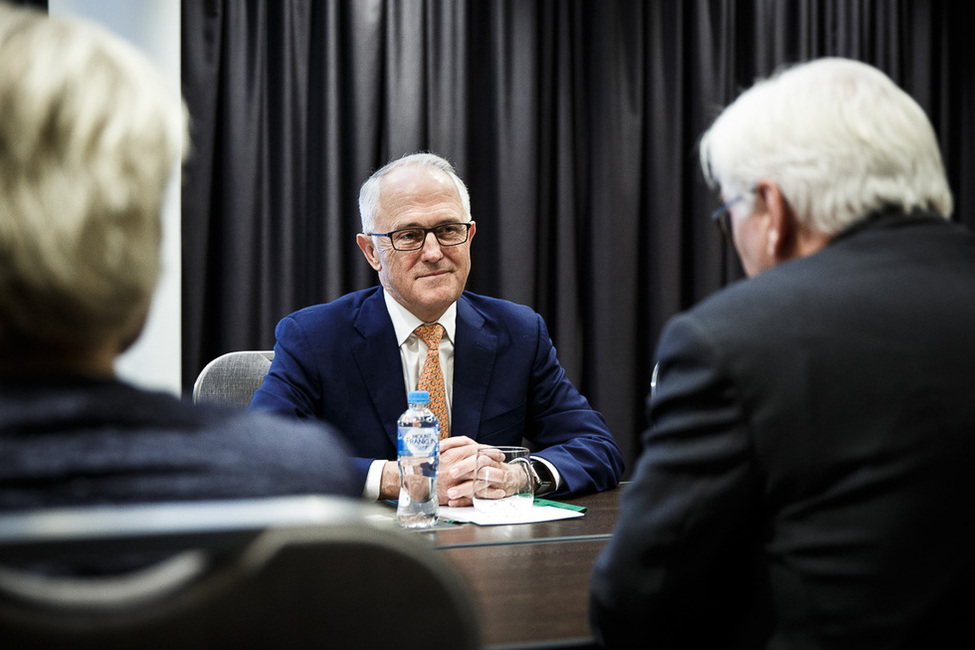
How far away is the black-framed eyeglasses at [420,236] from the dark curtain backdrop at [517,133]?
3.65ft

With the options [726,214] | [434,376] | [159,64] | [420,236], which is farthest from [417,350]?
[159,64]

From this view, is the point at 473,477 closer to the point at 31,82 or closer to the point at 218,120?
the point at 31,82

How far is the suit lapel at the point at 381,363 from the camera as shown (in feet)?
7.62

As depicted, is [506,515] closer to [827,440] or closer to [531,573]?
[531,573]

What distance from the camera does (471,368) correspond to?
2.42 metres

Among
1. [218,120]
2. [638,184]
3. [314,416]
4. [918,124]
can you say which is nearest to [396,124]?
[218,120]

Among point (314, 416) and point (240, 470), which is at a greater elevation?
point (240, 470)

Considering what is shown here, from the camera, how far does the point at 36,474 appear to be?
69 centimetres

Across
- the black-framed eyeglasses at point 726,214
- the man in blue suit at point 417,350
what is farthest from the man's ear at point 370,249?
the black-framed eyeglasses at point 726,214

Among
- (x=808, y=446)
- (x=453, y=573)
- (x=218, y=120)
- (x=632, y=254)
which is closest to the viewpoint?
(x=453, y=573)

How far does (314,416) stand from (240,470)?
166 cm

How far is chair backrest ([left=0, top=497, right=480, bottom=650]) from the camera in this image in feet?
1.92

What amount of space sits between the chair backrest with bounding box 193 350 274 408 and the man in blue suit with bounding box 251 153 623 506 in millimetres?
245

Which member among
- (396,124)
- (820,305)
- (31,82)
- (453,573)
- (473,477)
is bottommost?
(473,477)
